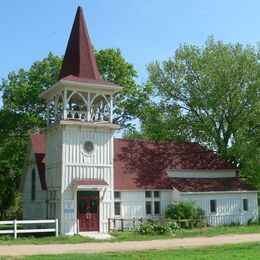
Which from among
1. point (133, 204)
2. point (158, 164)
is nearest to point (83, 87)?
point (133, 204)

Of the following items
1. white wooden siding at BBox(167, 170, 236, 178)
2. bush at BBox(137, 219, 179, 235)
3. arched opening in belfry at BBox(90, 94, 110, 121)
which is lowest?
bush at BBox(137, 219, 179, 235)

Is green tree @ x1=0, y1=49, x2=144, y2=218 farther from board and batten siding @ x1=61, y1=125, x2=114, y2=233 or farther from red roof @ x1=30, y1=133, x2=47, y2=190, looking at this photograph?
board and batten siding @ x1=61, y1=125, x2=114, y2=233

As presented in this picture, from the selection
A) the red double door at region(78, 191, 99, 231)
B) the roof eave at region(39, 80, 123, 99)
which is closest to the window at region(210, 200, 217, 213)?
the red double door at region(78, 191, 99, 231)

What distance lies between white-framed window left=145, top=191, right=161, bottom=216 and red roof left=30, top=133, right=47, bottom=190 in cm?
770

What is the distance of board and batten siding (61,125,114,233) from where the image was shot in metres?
30.6

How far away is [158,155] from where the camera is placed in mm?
39656

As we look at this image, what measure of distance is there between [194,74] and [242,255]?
27859 millimetres

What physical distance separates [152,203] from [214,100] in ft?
39.0

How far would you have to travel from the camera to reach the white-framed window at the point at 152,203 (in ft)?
116

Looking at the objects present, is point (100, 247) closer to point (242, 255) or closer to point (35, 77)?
point (242, 255)

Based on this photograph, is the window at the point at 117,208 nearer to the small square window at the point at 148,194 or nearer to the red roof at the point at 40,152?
the small square window at the point at 148,194

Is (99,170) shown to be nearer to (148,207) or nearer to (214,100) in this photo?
(148,207)

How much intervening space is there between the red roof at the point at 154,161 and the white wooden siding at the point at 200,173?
0.34 m

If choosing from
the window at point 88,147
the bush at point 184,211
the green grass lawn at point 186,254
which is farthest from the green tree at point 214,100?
the green grass lawn at point 186,254
